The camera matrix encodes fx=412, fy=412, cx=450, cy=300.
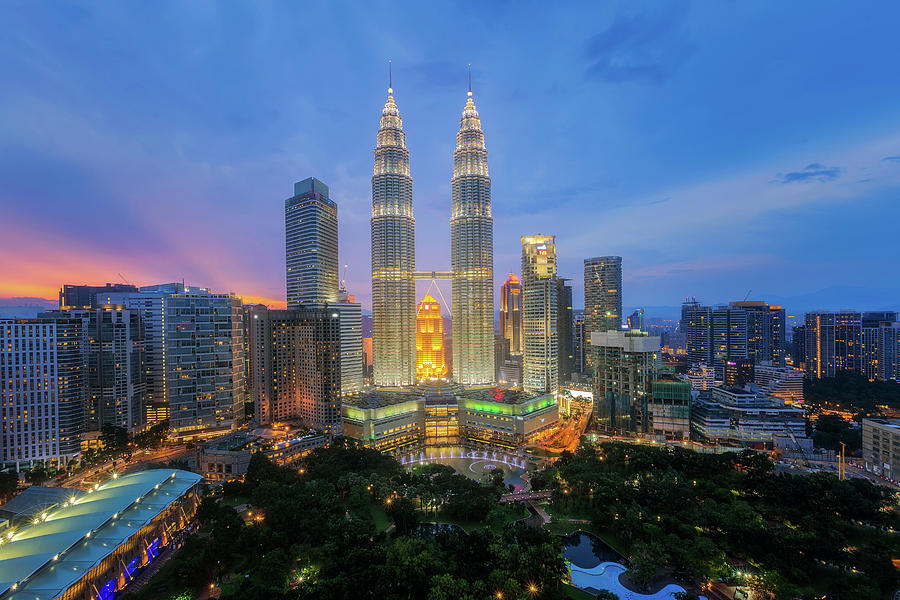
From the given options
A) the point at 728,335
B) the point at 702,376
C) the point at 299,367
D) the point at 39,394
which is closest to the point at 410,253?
the point at 299,367

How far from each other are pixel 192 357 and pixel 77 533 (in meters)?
41.9

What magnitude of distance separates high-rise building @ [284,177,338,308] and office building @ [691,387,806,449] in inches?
3104

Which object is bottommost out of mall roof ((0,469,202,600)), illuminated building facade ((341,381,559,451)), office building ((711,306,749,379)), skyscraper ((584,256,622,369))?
illuminated building facade ((341,381,559,451))

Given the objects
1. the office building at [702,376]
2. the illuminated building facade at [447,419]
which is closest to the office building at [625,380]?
the illuminated building facade at [447,419]

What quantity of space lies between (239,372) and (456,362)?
153 feet

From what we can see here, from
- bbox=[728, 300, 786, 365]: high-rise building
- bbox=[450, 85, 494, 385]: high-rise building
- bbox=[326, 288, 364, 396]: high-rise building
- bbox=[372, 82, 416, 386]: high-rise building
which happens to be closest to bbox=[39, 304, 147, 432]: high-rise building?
bbox=[326, 288, 364, 396]: high-rise building

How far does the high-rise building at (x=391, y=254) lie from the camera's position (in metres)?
93.2

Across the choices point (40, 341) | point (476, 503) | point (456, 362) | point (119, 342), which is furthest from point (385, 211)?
point (476, 503)

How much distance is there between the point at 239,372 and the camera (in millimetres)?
73500

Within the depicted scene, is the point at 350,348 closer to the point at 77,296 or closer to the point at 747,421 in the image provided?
the point at 77,296

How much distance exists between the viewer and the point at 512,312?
15838 cm

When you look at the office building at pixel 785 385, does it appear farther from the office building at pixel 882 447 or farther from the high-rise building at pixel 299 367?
the high-rise building at pixel 299 367

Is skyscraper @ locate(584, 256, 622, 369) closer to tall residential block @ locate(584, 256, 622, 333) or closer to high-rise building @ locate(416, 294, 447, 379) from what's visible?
tall residential block @ locate(584, 256, 622, 333)

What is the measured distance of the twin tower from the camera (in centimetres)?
9356
